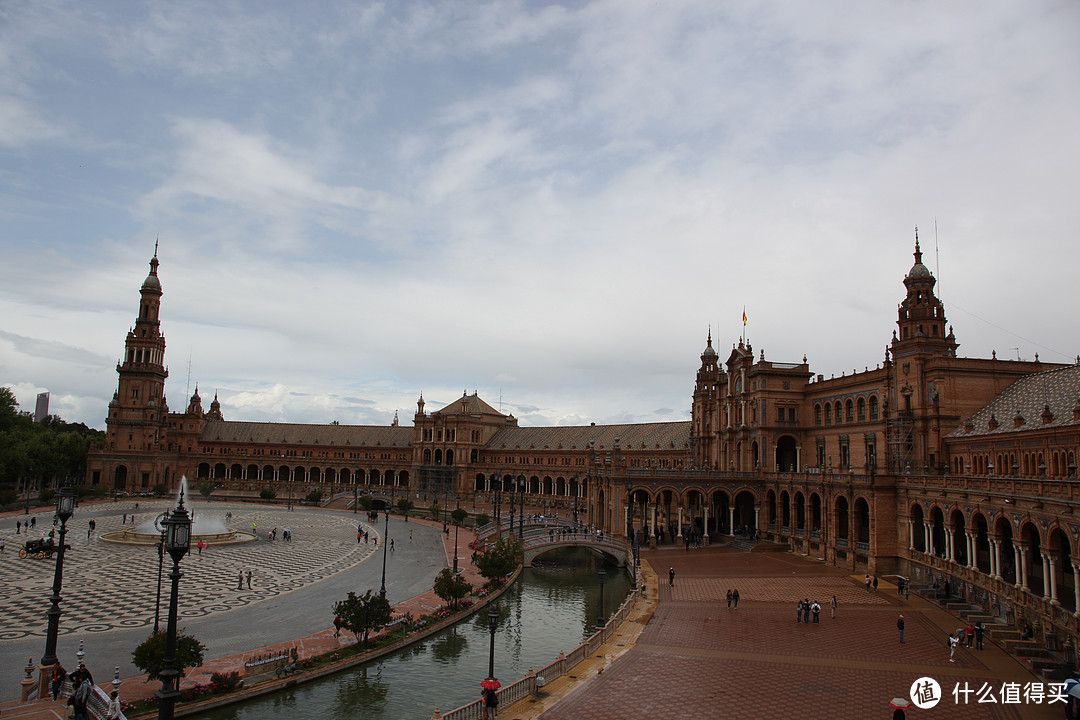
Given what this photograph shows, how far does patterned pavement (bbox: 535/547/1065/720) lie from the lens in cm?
2659

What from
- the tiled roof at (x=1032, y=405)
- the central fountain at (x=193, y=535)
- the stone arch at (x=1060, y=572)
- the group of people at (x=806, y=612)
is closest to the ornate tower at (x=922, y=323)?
the tiled roof at (x=1032, y=405)

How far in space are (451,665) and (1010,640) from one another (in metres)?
26.6

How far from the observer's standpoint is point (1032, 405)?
49844mm

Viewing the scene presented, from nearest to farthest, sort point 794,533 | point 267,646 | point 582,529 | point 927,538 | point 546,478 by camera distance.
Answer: point 267,646
point 927,538
point 794,533
point 582,529
point 546,478

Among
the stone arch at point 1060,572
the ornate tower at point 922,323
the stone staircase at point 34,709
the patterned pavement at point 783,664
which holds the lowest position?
the stone staircase at point 34,709

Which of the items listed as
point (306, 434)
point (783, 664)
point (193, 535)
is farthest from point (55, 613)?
point (306, 434)

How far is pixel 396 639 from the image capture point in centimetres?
3725

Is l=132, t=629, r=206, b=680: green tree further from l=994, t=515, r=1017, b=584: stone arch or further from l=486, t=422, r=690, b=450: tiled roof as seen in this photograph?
l=486, t=422, r=690, b=450: tiled roof

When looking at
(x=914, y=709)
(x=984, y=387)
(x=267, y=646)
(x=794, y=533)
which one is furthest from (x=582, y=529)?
(x=914, y=709)

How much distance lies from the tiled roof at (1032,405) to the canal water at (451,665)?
94.3 feet

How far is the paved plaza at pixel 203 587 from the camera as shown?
35031 mm

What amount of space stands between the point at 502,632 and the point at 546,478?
8233 centimetres

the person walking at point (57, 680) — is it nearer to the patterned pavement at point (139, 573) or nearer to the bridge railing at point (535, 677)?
the patterned pavement at point (139, 573)

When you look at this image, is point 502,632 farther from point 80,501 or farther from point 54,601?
point 80,501
